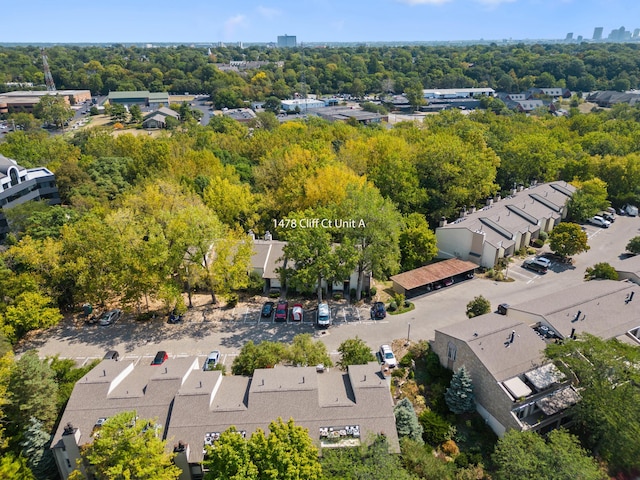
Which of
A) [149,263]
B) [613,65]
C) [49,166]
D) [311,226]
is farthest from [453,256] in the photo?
[613,65]

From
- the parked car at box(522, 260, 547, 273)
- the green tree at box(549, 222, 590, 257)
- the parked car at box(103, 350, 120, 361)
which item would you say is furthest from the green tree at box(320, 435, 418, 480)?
the green tree at box(549, 222, 590, 257)

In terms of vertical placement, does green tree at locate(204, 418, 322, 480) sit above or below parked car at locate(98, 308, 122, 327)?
above

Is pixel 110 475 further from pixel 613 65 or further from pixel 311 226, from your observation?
pixel 613 65

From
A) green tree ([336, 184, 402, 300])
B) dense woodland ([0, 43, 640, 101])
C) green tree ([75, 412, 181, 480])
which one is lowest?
green tree ([75, 412, 181, 480])

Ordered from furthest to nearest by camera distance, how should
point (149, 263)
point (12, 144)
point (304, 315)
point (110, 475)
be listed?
point (12, 144) < point (304, 315) < point (149, 263) < point (110, 475)

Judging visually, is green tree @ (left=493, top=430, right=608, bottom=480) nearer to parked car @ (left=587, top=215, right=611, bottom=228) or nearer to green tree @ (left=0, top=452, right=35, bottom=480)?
green tree @ (left=0, top=452, right=35, bottom=480)

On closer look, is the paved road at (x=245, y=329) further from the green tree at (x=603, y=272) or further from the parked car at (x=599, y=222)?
the parked car at (x=599, y=222)

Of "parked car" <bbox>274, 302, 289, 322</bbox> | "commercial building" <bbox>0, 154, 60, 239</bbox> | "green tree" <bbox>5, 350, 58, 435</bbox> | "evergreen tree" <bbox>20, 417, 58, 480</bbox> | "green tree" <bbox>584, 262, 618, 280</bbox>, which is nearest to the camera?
"evergreen tree" <bbox>20, 417, 58, 480</bbox>
